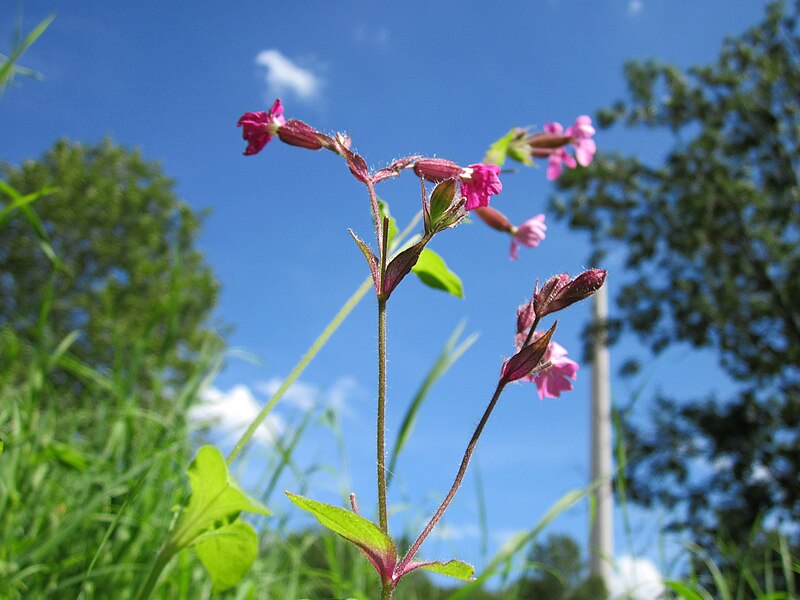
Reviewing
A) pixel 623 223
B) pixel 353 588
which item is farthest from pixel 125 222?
pixel 353 588

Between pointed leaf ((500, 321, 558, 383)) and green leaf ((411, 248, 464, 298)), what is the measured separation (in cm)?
33

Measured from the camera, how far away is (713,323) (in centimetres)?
1014

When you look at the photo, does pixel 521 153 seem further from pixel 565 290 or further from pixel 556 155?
pixel 565 290

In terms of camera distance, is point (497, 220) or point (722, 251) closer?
point (497, 220)

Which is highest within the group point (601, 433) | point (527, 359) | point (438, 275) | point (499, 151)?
point (601, 433)

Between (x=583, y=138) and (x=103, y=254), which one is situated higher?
(x=103, y=254)

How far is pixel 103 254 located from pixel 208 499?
13.6 m

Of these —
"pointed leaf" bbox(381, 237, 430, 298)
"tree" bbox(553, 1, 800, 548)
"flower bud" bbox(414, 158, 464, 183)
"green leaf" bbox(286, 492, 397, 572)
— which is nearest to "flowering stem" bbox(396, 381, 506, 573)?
"green leaf" bbox(286, 492, 397, 572)

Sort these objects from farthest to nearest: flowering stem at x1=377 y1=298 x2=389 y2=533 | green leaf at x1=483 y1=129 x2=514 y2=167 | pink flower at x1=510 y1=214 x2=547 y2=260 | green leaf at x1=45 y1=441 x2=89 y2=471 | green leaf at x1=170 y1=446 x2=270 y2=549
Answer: green leaf at x1=45 y1=441 x2=89 y2=471
green leaf at x1=483 y1=129 x2=514 y2=167
pink flower at x1=510 y1=214 x2=547 y2=260
green leaf at x1=170 y1=446 x2=270 y2=549
flowering stem at x1=377 y1=298 x2=389 y2=533

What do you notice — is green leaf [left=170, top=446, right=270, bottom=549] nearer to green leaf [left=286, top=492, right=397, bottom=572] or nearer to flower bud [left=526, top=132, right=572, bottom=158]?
green leaf [left=286, top=492, right=397, bottom=572]

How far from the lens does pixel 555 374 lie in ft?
2.20

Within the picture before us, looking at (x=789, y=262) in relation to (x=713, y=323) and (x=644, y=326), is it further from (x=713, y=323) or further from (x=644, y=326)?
(x=644, y=326)

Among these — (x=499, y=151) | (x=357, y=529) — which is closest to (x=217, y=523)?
(x=357, y=529)

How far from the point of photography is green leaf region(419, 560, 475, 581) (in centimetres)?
54
